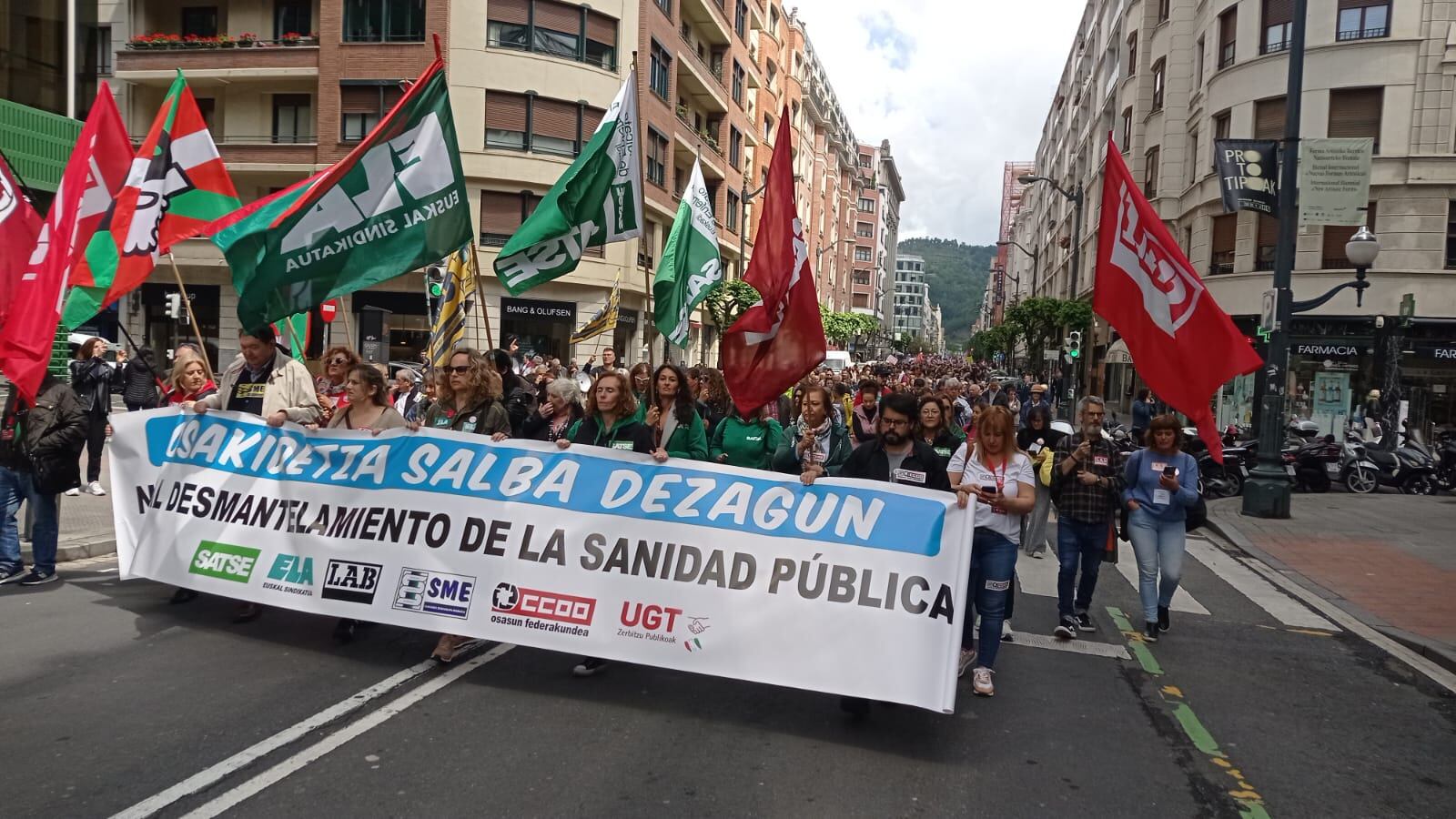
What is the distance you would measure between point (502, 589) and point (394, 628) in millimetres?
1345

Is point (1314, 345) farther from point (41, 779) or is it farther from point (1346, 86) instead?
point (41, 779)

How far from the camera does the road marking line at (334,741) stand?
164 inches

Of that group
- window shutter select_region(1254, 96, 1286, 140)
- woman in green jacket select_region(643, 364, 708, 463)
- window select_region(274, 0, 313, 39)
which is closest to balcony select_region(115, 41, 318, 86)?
window select_region(274, 0, 313, 39)

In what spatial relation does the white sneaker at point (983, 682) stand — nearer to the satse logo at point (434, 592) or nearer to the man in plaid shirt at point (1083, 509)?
the man in plaid shirt at point (1083, 509)

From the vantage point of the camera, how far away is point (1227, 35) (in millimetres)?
30422

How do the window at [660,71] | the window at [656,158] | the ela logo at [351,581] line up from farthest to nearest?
the window at [656,158] → the window at [660,71] → the ela logo at [351,581]

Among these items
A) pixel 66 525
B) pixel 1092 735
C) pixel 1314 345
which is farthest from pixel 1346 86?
pixel 66 525

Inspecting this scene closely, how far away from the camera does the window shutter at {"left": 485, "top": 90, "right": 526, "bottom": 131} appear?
31188mm

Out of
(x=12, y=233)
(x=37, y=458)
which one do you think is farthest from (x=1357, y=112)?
(x=37, y=458)

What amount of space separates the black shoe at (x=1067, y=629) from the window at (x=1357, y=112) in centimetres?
2461

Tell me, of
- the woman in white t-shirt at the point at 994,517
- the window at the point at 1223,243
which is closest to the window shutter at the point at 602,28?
the window at the point at 1223,243

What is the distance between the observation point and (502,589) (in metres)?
5.98

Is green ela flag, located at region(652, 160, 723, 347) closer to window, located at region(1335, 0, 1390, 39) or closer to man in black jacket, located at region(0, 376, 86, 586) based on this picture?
man in black jacket, located at region(0, 376, 86, 586)

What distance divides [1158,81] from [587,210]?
3481 cm
